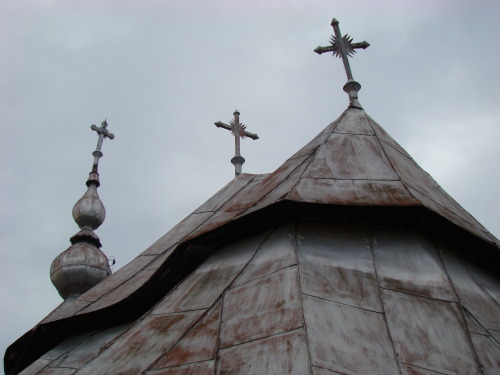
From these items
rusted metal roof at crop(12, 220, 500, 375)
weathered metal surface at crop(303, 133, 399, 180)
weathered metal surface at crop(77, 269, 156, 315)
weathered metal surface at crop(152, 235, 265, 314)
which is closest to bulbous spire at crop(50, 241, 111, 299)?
weathered metal surface at crop(77, 269, 156, 315)

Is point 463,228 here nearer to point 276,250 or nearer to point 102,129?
point 276,250

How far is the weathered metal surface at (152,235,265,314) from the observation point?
16.8 ft

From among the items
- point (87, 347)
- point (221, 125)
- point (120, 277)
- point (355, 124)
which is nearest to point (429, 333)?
point (355, 124)

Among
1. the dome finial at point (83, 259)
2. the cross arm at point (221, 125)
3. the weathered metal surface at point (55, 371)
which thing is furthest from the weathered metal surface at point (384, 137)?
the dome finial at point (83, 259)

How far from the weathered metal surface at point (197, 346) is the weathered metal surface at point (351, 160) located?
1.97m

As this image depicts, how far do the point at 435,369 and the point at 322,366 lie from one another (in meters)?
0.69

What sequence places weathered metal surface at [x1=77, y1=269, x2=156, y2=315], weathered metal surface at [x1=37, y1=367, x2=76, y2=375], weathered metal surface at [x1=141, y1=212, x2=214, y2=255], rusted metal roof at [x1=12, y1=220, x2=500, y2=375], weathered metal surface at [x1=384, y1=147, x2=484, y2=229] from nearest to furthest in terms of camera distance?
rusted metal roof at [x1=12, y1=220, x2=500, y2=375], weathered metal surface at [x1=384, y1=147, x2=484, y2=229], weathered metal surface at [x1=37, y1=367, x2=76, y2=375], weathered metal surface at [x1=77, y1=269, x2=156, y2=315], weathered metal surface at [x1=141, y1=212, x2=214, y2=255]

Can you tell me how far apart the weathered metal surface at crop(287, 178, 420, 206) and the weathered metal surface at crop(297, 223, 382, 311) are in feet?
0.72

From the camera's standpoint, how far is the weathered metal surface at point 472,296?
4.55 meters

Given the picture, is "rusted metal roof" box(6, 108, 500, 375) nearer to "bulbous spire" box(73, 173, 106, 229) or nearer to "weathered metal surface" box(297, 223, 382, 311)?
"weathered metal surface" box(297, 223, 382, 311)

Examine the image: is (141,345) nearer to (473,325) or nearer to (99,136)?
(473,325)

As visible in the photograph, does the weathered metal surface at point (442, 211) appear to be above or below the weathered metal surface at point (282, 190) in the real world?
below

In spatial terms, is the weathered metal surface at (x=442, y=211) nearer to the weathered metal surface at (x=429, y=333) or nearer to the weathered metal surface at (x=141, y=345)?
the weathered metal surface at (x=429, y=333)

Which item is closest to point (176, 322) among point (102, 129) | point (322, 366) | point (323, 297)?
point (323, 297)
